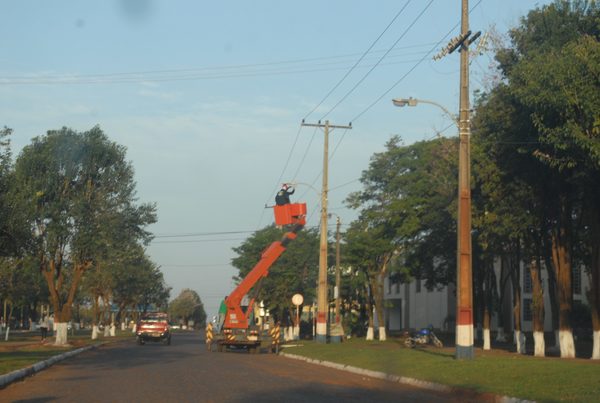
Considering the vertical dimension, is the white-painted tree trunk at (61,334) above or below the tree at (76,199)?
below

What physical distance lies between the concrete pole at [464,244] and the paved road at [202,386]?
12.2ft

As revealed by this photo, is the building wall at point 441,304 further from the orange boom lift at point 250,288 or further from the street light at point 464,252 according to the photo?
the street light at point 464,252

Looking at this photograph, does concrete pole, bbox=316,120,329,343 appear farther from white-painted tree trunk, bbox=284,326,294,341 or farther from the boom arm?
white-painted tree trunk, bbox=284,326,294,341

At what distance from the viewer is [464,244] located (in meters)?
26.4

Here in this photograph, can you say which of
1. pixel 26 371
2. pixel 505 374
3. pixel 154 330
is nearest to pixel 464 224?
pixel 505 374

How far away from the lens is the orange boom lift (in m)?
37.4

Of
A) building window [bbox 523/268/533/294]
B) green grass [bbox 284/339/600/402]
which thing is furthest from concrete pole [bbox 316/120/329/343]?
building window [bbox 523/268/533/294]

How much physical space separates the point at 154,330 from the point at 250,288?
1533 cm

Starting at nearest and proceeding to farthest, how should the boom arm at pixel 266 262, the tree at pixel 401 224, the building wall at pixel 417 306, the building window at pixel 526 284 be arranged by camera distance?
the boom arm at pixel 266 262 → the tree at pixel 401 224 → the building window at pixel 526 284 → the building wall at pixel 417 306

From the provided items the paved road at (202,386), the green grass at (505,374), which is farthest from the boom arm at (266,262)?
the paved road at (202,386)

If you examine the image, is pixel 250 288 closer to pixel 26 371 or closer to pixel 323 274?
pixel 323 274

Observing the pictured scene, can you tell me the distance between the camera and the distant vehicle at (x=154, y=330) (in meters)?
52.4

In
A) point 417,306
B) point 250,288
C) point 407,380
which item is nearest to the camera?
point 407,380

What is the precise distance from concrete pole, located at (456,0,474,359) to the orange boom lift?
→ 11763 millimetres
